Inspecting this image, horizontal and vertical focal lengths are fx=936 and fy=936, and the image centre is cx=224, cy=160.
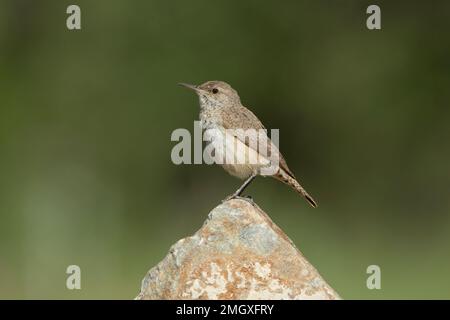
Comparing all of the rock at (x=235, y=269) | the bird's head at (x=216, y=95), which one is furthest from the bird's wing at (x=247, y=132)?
the rock at (x=235, y=269)

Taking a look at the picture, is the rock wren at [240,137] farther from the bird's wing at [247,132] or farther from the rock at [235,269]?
the rock at [235,269]

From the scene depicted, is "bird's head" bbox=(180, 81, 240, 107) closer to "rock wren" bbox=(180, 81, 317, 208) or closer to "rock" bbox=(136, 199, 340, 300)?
"rock wren" bbox=(180, 81, 317, 208)

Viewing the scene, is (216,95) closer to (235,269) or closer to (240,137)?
(240,137)

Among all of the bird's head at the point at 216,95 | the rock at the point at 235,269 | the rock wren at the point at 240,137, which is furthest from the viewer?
the bird's head at the point at 216,95

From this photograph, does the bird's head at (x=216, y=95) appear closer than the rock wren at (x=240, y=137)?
No

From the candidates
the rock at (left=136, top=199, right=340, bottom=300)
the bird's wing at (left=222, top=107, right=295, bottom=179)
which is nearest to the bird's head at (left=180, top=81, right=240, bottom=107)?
the bird's wing at (left=222, top=107, right=295, bottom=179)

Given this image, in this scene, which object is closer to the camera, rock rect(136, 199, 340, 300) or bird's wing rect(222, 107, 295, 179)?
rock rect(136, 199, 340, 300)

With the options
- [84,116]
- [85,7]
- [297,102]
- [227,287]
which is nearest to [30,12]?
[85,7]

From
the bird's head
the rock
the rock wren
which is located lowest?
the rock
